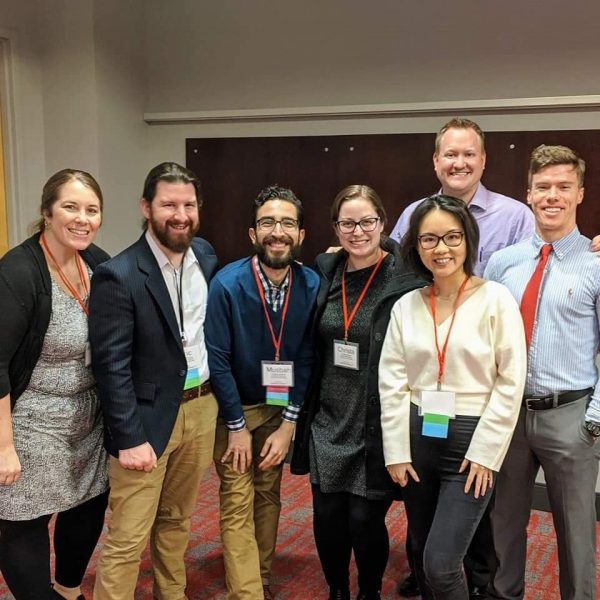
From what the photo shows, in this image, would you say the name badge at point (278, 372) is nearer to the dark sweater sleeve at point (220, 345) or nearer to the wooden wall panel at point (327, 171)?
the dark sweater sleeve at point (220, 345)

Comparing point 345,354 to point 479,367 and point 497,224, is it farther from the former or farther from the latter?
point 497,224

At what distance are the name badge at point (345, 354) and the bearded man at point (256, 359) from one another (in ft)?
0.40

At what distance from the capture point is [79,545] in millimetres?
2285

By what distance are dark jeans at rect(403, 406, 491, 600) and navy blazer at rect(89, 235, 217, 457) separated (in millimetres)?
797

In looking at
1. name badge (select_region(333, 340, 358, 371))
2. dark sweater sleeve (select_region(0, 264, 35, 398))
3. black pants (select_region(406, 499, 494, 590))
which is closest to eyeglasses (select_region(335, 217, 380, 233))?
name badge (select_region(333, 340, 358, 371))

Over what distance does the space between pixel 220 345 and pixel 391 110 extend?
2.21 metres

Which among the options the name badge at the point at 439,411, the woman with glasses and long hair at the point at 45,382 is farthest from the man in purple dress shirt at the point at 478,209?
the woman with glasses and long hair at the point at 45,382

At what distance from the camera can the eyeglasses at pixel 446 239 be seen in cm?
185

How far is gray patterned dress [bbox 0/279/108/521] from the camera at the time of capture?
6.38 feet

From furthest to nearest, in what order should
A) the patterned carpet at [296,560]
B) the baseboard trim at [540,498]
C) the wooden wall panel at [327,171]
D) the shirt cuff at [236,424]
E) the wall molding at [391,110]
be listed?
the wooden wall panel at [327,171] → the wall molding at [391,110] → the baseboard trim at [540,498] → the patterned carpet at [296,560] → the shirt cuff at [236,424]

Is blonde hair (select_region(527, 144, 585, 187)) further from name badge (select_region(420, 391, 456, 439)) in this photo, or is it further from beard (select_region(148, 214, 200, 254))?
beard (select_region(148, 214, 200, 254))

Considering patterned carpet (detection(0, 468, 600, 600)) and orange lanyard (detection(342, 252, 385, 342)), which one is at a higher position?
orange lanyard (detection(342, 252, 385, 342))

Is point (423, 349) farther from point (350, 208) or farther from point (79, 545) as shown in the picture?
point (79, 545)

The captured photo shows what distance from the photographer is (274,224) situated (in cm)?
215
